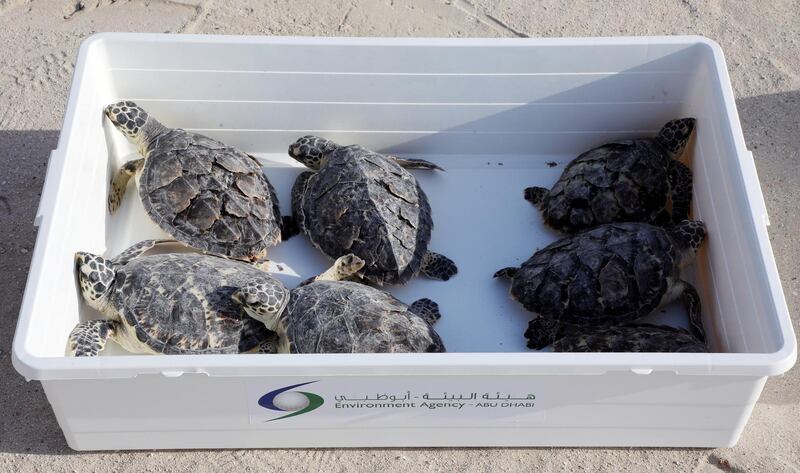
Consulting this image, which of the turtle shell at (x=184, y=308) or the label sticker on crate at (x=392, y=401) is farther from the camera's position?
the turtle shell at (x=184, y=308)

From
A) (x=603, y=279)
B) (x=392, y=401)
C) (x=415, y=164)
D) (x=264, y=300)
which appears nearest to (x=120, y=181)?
(x=264, y=300)

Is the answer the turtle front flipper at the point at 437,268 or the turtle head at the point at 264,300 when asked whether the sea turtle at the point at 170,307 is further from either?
the turtle front flipper at the point at 437,268

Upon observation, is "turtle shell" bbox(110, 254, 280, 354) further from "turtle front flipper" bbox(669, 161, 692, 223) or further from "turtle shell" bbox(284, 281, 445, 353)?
"turtle front flipper" bbox(669, 161, 692, 223)

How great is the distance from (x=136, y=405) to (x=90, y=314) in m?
0.61

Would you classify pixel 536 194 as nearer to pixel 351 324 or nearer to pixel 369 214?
pixel 369 214

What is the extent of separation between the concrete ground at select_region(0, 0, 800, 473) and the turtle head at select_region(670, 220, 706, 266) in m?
0.53

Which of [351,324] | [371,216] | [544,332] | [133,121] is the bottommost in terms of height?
[544,332]

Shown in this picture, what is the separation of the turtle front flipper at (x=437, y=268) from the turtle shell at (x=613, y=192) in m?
0.45

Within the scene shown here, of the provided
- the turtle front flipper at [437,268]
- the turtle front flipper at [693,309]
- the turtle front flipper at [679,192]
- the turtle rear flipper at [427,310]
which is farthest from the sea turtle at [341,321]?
the turtle front flipper at [679,192]

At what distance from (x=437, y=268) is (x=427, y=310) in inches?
8.5

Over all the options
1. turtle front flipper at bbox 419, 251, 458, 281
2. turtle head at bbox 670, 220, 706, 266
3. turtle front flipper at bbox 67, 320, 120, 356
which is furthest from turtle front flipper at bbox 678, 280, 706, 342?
turtle front flipper at bbox 67, 320, 120, 356

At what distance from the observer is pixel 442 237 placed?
367cm

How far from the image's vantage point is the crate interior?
3410 mm

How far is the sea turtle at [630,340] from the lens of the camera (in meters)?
3.05
